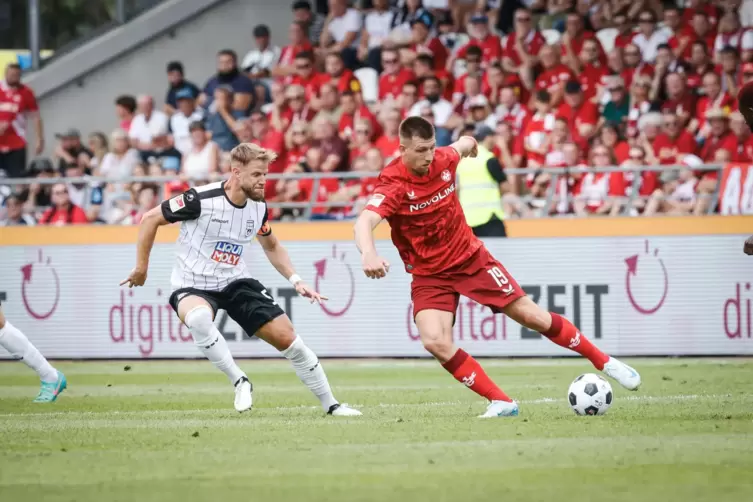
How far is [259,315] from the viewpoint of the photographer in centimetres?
968

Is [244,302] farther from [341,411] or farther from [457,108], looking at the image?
[457,108]

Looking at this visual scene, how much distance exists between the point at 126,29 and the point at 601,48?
8572 mm

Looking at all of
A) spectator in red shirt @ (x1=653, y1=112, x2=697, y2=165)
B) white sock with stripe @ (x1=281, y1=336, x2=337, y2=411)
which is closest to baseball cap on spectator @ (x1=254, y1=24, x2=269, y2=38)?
spectator in red shirt @ (x1=653, y1=112, x2=697, y2=165)

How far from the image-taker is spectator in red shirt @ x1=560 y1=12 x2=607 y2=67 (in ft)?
→ 60.0

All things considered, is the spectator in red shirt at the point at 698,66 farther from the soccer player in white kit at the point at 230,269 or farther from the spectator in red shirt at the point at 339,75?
the soccer player in white kit at the point at 230,269

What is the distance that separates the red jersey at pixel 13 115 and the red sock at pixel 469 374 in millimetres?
13059

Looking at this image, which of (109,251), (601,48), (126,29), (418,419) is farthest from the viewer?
(126,29)

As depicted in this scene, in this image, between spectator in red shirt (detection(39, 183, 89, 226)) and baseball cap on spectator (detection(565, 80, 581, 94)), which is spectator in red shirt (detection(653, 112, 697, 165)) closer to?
baseball cap on spectator (detection(565, 80, 581, 94))

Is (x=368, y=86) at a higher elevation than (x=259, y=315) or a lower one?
higher

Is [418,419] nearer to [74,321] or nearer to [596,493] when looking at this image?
[596,493]

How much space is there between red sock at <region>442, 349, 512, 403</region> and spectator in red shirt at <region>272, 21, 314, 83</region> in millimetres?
11676

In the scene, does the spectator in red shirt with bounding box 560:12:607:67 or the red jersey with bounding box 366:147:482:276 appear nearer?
the red jersey with bounding box 366:147:482:276

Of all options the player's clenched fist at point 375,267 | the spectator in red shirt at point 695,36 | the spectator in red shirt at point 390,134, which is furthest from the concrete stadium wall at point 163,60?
the player's clenched fist at point 375,267

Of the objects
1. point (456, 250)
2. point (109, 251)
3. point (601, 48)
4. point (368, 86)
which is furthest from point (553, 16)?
point (456, 250)
